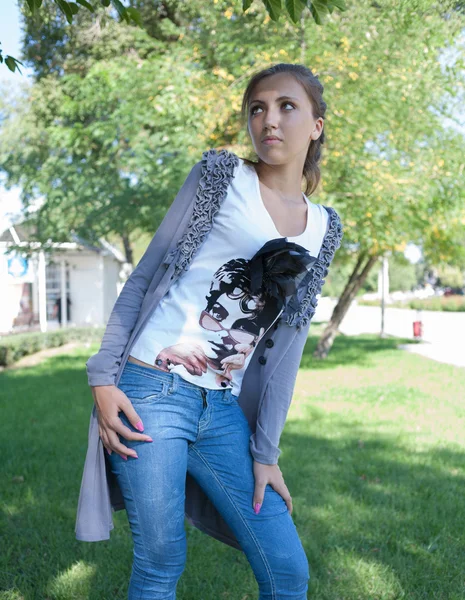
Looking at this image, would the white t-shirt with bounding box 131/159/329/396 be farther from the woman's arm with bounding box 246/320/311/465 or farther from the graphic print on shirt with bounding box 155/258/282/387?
the woman's arm with bounding box 246/320/311/465

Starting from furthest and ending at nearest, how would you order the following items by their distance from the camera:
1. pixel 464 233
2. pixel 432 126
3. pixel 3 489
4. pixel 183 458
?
pixel 464 233 < pixel 432 126 < pixel 3 489 < pixel 183 458

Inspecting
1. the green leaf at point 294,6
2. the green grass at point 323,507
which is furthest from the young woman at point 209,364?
the green grass at point 323,507

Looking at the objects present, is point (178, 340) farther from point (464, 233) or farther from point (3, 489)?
point (464, 233)

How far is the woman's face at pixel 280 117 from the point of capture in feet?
6.65

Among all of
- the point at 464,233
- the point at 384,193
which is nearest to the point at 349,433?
the point at 384,193

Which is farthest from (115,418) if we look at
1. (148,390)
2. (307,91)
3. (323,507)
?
(323,507)

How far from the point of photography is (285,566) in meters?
1.88

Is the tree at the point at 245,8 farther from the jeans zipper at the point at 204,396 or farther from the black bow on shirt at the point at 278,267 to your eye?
the jeans zipper at the point at 204,396

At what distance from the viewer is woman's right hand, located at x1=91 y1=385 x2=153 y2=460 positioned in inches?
70.9

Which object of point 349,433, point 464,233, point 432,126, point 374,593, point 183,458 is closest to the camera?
point 183,458

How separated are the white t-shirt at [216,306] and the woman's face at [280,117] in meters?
0.17

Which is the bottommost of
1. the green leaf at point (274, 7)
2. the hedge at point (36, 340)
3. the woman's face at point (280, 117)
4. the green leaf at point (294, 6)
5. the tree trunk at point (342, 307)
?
the hedge at point (36, 340)

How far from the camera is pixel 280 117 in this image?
203cm

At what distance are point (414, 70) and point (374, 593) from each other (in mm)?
7103
